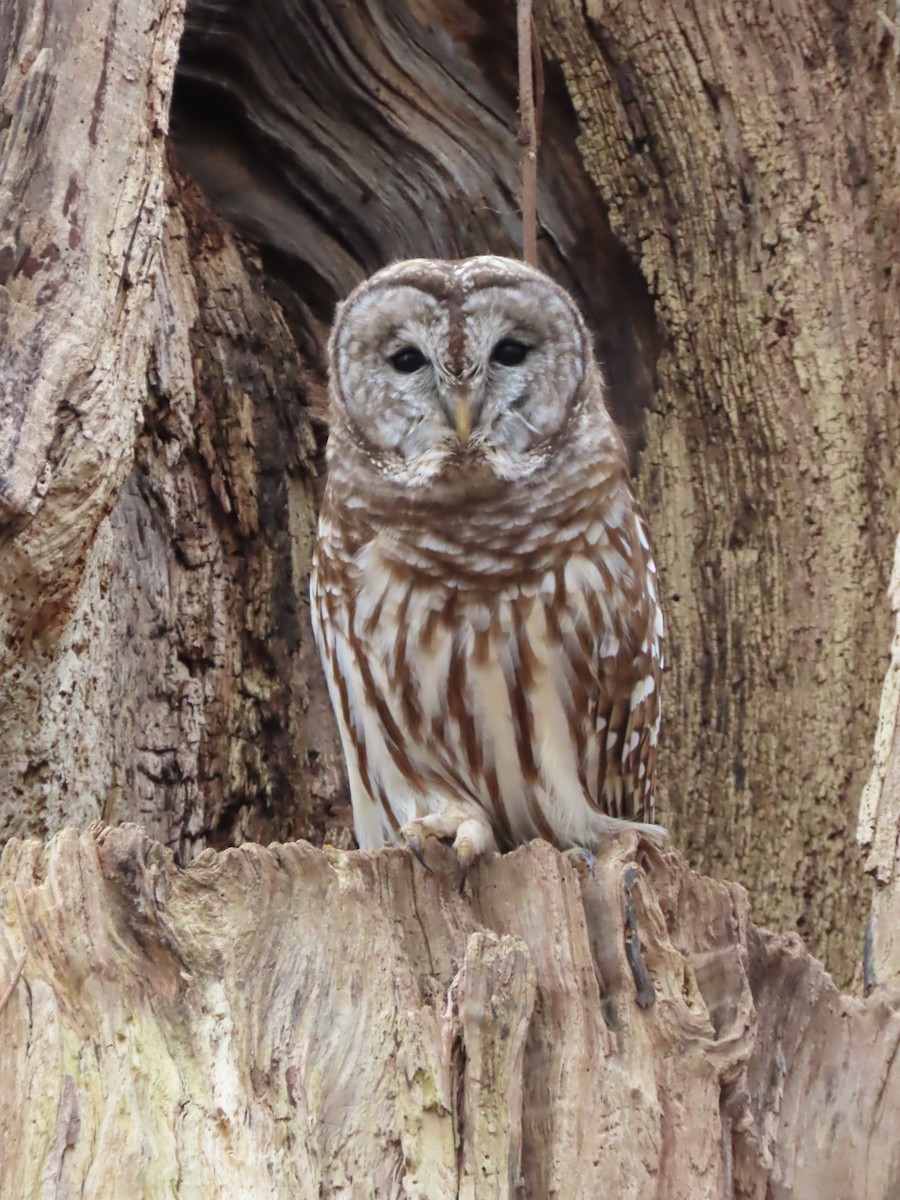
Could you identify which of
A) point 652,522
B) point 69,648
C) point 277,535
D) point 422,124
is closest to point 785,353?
point 652,522

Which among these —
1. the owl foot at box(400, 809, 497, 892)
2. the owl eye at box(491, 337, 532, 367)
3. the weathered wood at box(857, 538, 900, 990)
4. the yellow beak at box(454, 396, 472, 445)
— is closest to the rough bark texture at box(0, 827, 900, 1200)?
the owl foot at box(400, 809, 497, 892)

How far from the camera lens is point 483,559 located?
2.83 meters

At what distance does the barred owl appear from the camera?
9.28 feet

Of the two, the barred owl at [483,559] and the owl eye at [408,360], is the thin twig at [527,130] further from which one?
the owl eye at [408,360]

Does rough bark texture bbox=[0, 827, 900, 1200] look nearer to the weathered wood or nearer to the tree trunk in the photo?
the tree trunk

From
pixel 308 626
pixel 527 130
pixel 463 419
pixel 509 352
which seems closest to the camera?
pixel 463 419

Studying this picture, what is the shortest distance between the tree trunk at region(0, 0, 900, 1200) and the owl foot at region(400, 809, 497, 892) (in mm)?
71

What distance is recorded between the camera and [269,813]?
11.7ft

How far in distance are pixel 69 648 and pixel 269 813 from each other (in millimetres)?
792

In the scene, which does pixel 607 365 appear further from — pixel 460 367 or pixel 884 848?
pixel 884 848

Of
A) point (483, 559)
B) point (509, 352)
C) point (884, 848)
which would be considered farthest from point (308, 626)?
point (884, 848)

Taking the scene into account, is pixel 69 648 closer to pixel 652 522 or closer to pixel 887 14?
pixel 652 522

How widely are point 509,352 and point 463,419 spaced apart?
0.22 metres

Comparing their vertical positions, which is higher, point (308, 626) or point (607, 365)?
point (607, 365)
